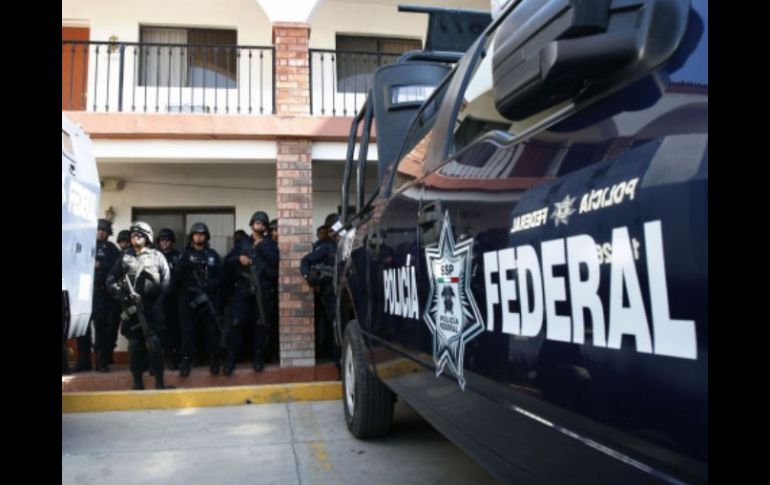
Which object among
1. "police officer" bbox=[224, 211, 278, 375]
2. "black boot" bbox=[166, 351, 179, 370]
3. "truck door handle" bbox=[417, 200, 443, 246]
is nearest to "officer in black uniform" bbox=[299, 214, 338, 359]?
"police officer" bbox=[224, 211, 278, 375]

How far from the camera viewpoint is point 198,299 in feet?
22.9

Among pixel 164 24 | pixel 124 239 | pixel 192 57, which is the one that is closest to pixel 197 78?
pixel 192 57

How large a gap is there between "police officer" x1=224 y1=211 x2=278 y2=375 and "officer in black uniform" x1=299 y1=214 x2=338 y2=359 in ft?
1.56

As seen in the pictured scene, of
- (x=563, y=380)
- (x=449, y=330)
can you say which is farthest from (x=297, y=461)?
(x=563, y=380)

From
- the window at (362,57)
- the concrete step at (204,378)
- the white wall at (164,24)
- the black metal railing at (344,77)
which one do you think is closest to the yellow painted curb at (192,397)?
the concrete step at (204,378)

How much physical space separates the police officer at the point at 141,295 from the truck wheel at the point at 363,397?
284cm

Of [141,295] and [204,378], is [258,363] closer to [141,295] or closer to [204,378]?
[204,378]

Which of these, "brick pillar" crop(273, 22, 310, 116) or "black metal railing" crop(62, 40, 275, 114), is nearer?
"brick pillar" crop(273, 22, 310, 116)

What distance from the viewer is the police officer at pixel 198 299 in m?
6.88

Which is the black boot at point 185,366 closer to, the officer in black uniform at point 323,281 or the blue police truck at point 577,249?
the officer in black uniform at point 323,281

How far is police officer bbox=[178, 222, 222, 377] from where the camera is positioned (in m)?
6.88

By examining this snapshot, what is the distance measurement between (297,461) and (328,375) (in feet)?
10.4

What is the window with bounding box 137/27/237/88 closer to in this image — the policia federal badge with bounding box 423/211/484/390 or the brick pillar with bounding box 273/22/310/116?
the brick pillar with bounding box 273/22/310/116
